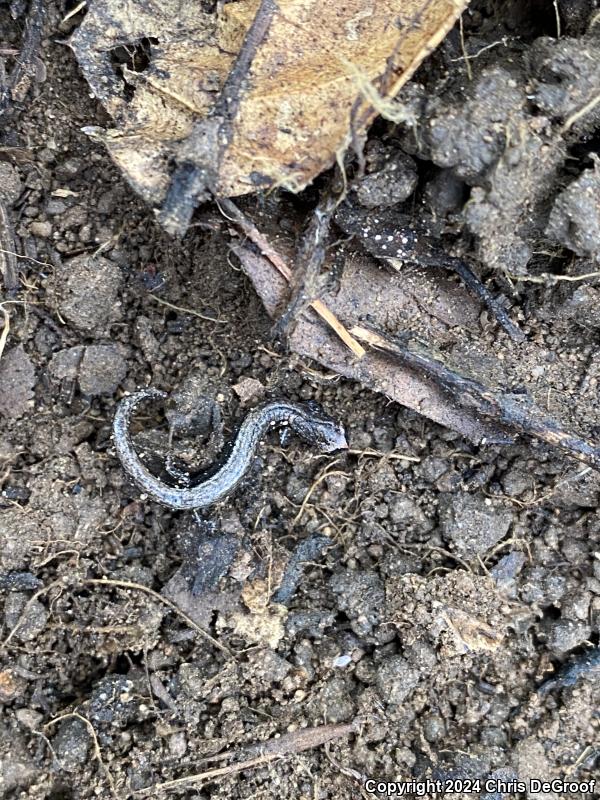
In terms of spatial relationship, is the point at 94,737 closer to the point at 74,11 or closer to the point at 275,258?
the point at 275,258

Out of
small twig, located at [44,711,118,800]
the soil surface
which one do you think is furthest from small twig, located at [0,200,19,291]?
small twig, located at [44,711,118,800]

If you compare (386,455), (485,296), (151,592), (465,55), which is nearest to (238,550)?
(151,592)

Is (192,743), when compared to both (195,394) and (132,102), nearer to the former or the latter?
(195,394)

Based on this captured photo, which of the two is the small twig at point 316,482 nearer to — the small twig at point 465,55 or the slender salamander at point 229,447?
the slender salamander at point 229,447

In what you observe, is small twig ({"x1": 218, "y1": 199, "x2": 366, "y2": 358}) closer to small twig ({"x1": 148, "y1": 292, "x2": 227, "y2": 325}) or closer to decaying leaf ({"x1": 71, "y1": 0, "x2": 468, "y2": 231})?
decaying leaf ({"x1": 71, "y1": 0, "x2": 468, "y2": 231})

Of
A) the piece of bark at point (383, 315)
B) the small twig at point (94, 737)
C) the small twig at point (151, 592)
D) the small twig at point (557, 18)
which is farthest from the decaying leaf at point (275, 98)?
the small twig at point (94, 737)

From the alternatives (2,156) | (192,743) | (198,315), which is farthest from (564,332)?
(2,156)

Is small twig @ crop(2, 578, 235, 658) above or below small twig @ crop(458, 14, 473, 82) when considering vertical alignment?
below
